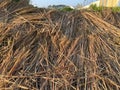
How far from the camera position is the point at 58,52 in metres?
3.06

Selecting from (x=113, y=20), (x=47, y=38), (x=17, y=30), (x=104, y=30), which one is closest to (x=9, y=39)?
(x=17, y=30)

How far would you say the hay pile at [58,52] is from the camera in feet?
9.27

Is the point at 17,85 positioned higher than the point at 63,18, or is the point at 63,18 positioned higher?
the point at 63,18

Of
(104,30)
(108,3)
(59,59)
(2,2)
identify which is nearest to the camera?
(59,59)

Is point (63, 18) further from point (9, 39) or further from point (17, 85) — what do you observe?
point (17, 85)

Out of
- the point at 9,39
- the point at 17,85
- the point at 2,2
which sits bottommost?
the point at 17,85

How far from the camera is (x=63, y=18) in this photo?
353cm

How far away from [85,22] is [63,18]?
0.22m

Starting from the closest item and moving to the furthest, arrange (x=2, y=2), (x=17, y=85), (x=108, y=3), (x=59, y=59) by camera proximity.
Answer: (x=17, y=85) < (x=59, y=59) < (x=2, y=2) < (x=108, y=3)

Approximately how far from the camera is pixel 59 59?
9.80 ft

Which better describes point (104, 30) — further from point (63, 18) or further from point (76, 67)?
point (76, 67)

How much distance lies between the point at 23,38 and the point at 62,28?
39 centimetres

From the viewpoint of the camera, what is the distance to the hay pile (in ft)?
9.27

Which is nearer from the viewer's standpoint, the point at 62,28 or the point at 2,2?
the point at 62,28
